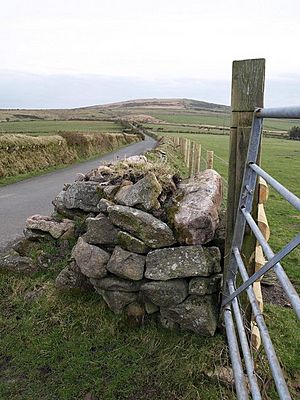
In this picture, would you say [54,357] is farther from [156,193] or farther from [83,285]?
[156,193]

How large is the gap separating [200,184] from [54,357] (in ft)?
7.75

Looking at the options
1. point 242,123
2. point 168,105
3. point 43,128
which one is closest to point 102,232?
point 242,123

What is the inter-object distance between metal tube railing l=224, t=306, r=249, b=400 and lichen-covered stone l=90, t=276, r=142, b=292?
0.95 meters

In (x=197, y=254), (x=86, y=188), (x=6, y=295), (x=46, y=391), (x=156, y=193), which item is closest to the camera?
(x=46, y=391)

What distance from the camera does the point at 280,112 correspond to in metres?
2.35

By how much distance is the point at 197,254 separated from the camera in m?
3.76

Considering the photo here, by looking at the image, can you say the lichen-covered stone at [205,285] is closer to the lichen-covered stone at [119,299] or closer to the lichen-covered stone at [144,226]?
the lichen-covered stone at [144,226]

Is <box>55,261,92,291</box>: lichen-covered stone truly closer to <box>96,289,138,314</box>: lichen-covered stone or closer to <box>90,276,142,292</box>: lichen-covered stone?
<box>90,276,142,292</box>: lichen-covered stone

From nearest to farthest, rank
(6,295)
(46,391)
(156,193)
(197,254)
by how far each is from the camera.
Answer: (46,391) → (197,254) → (156,193) → (6,295)

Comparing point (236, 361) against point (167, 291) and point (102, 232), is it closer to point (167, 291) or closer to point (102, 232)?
point (167, 291)

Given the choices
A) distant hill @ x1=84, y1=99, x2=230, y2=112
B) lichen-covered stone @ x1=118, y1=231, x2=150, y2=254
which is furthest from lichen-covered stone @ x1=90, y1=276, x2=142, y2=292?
distant hill @ x1=84, y1=99, x2=230, y2=112

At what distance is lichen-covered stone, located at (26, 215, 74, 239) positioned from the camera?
5262 mm

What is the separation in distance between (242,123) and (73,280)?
257cm

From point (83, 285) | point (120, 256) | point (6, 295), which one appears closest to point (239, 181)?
point (120, 256)
